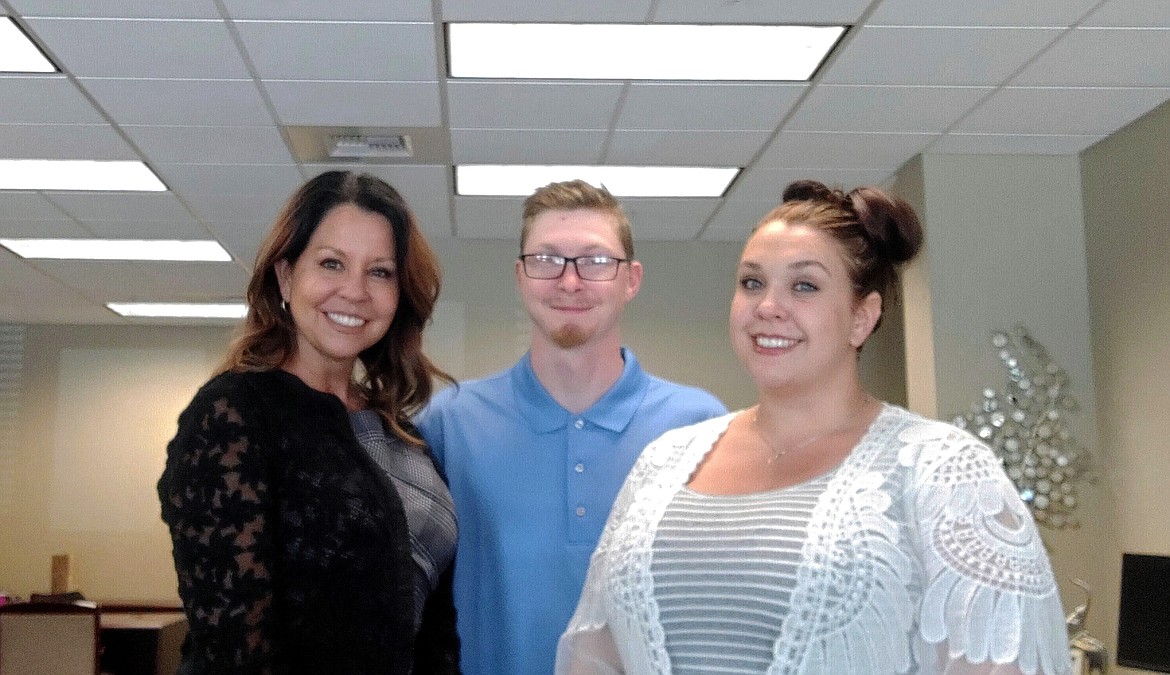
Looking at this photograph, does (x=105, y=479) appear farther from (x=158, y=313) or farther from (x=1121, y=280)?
(x=1121, y=280)

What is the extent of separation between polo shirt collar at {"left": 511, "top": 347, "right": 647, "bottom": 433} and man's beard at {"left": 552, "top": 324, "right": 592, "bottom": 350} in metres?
0.11

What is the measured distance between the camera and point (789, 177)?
17.0ft

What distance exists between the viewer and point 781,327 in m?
1.45

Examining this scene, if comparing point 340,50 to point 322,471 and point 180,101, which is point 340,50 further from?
point 322,471

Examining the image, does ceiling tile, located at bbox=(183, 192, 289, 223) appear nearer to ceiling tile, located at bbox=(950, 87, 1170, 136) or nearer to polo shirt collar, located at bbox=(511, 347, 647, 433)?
ceiling tile, located at bbox=(950, 87, 1170, 136)

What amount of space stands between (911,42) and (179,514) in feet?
9.63

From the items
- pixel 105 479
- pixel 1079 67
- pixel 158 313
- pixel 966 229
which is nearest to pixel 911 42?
pixel 1079 67

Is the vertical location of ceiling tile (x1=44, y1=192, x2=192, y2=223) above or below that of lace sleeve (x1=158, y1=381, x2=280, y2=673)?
above

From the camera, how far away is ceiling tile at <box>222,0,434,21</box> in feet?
10.9

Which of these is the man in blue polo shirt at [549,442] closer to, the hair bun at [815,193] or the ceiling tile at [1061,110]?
the hair bun at [815,193]

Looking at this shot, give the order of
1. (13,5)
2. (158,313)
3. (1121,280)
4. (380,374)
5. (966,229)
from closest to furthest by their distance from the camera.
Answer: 1. (380,374)
2. (13,5)
3. (1121,280)
4. (966,229)
5. (158,313)

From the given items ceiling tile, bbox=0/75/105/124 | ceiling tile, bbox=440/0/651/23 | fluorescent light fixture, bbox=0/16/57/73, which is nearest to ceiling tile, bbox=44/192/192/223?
ceiling tile, bbox=0/75/105/124

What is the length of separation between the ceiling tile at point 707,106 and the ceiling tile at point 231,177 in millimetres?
1628

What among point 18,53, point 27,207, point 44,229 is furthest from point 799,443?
point 44,229
